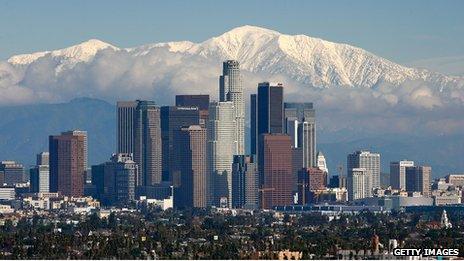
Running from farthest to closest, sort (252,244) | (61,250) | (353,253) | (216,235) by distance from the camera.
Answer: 1. (216,235)
2. (252,244)
3. (61,250)
4. (353,253)

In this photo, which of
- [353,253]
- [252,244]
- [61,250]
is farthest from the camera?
[252,244]

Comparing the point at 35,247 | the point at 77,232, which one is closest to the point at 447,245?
the point at 35,247

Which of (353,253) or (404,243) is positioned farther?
(404,243)

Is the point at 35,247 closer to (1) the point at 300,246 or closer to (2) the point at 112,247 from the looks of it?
(2) the point at 112,247

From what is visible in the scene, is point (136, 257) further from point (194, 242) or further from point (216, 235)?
point (216, 235)

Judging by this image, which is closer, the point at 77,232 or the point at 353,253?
the point at 353,253

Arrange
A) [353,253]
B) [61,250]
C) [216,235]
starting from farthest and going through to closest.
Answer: [216,235], [61,250], [353,253]

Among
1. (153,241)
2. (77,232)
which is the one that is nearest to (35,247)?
(153,241)

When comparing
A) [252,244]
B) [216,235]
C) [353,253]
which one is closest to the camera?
[353,253]

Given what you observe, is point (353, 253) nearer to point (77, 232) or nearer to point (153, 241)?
point (153, 241)
